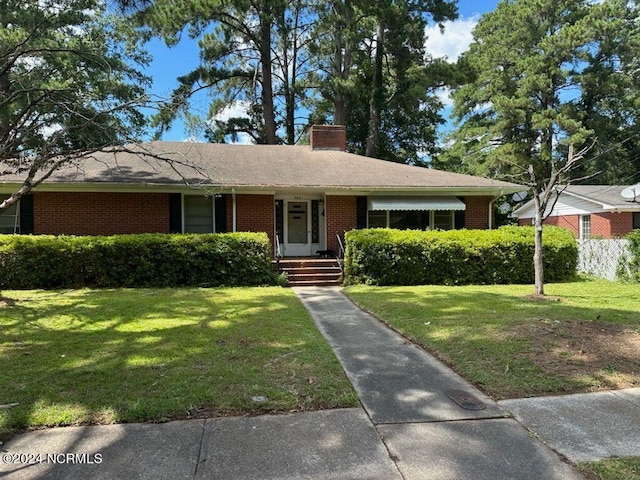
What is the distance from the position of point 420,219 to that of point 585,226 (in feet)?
47.5

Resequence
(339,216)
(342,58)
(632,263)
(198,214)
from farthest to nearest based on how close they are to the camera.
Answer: (342,58) → (339,216) → (198,214) → (632,263)

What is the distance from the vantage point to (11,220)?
1192 cm

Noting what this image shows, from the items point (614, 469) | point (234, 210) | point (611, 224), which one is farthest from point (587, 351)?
point (611, 224)

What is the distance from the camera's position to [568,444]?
2.95 metres

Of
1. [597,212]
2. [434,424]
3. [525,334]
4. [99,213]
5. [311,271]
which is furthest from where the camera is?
[597,212]

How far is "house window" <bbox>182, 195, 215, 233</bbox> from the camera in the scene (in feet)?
42.5

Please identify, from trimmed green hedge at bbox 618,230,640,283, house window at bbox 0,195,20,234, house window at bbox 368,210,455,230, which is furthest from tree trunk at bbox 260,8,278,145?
trimmed green hedge at bbox 618,230,640,283

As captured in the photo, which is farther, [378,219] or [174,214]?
[378,219]

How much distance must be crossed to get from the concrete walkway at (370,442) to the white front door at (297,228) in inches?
408

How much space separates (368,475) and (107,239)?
9.41 metres

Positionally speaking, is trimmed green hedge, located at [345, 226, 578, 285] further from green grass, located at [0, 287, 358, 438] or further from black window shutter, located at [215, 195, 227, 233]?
black window shutter, located at [215, 195, 227, 233]

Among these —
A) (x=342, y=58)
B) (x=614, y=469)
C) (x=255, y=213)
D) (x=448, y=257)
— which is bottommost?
(x=614, y=469)

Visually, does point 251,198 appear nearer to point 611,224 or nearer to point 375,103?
point 375,103

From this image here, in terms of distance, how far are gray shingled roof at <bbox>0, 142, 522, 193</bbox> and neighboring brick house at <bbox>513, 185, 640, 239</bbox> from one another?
8.53 meters
